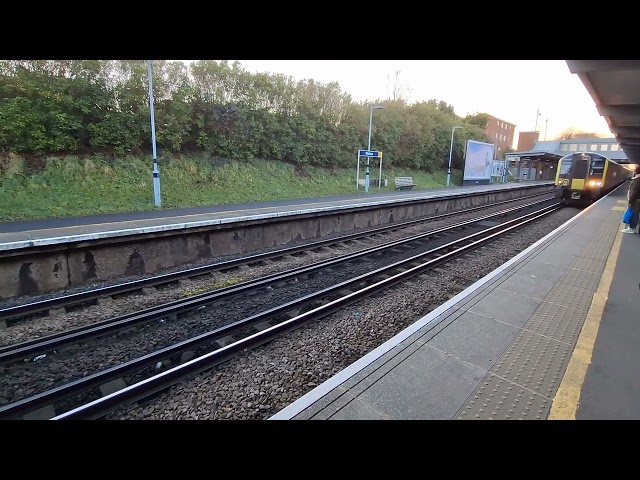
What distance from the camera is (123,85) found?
16.8 m

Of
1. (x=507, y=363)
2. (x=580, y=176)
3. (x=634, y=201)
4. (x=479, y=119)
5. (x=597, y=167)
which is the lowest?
(x=507, y=363)

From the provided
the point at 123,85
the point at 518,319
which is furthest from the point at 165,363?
the point at 123,85

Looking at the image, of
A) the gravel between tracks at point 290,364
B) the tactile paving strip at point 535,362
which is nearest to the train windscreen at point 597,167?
the gravel between tracks at point 290,364

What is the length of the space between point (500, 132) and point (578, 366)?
307ft

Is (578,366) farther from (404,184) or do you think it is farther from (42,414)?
(404,184)

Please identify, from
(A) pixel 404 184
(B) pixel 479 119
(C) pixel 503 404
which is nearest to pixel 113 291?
(C) pixel 503 404

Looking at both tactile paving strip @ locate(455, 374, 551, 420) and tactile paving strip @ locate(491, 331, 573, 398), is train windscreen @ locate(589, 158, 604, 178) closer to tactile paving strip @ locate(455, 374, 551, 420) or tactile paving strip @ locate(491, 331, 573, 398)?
tactile paving strip @ locate(491, 331, 573, 398)

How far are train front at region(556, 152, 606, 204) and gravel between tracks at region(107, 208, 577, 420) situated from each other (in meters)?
18.8

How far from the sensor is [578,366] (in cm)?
352

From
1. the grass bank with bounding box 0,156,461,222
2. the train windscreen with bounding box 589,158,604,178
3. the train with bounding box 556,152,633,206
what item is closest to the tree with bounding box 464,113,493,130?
the train with bounding box 556,152,633,206
